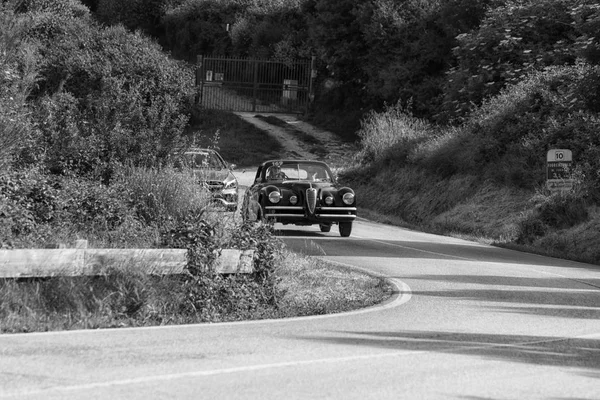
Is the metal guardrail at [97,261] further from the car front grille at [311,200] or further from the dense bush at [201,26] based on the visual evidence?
the dense bush at [201,26]

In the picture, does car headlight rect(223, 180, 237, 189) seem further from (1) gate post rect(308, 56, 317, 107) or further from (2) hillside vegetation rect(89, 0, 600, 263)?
(1) gate post rect(308, 56, 317, 107)

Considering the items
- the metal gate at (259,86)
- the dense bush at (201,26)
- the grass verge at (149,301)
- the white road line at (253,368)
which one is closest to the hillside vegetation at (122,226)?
the grass verge at (149,301)

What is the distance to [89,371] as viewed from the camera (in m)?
8.16

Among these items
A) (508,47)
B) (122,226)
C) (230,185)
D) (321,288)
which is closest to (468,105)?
(508,47)

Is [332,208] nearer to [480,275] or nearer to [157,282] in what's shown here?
[480,275]

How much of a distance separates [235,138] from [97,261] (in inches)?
1458

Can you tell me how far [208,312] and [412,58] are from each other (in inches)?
1360

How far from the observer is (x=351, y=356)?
934 cm

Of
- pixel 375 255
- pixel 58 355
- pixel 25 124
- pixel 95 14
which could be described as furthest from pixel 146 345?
pixel 95 14

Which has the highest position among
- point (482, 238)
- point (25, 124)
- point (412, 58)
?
point (412, 58)

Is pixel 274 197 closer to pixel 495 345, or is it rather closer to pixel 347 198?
pixel 347 198

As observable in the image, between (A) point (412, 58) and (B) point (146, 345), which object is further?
(A) point (412, 58)

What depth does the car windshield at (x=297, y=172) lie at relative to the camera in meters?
24.2

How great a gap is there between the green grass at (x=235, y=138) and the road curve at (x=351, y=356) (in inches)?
1223
